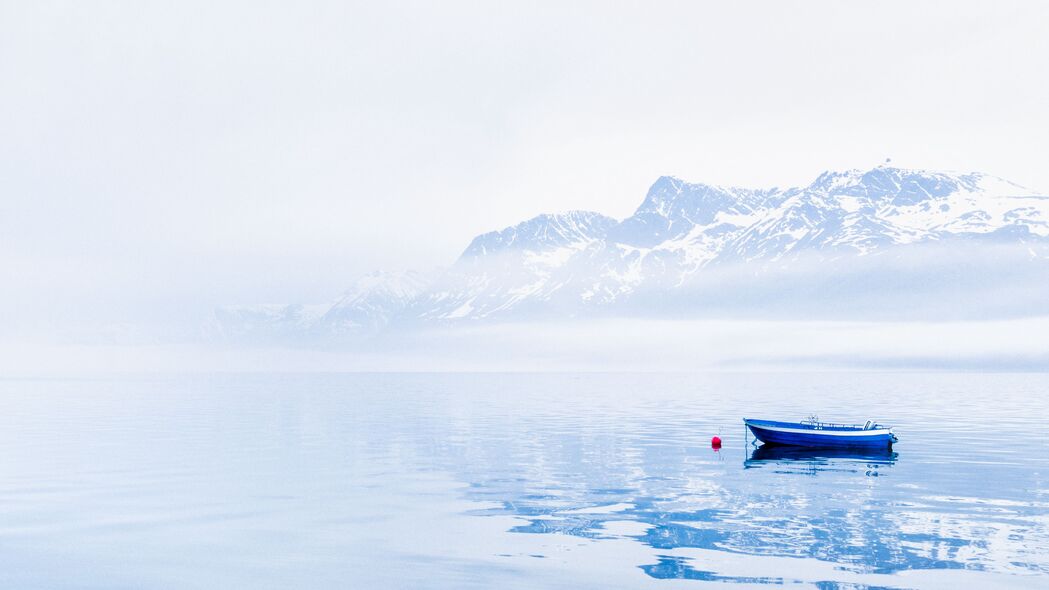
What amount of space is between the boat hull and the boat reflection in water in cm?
66

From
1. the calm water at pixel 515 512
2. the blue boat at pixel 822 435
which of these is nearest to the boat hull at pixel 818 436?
the blue boat at pixel 822 435

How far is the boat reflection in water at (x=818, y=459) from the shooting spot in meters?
89.9

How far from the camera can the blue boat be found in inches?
4058

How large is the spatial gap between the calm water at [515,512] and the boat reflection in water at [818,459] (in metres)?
0.48

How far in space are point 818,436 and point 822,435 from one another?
1.35 ft

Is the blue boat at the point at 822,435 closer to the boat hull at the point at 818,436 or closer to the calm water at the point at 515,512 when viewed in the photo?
the boat hull at the point at 818,436

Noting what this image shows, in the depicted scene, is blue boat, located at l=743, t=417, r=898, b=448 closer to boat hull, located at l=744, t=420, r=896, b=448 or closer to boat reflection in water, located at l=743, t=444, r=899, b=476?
boat hull, located at l=744, t=420, r=896, b=448

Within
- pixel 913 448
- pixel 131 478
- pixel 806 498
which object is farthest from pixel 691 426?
pixel 131 478

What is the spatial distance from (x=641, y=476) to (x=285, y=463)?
105ft

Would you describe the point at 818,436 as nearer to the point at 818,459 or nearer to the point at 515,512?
the point at 818,459

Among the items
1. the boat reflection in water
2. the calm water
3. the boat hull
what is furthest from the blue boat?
the calm water

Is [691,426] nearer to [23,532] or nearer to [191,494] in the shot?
[191,494]

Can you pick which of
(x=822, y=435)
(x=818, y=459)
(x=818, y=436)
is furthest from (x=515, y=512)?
(x=822, y=435)

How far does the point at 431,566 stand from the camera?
156 ft
